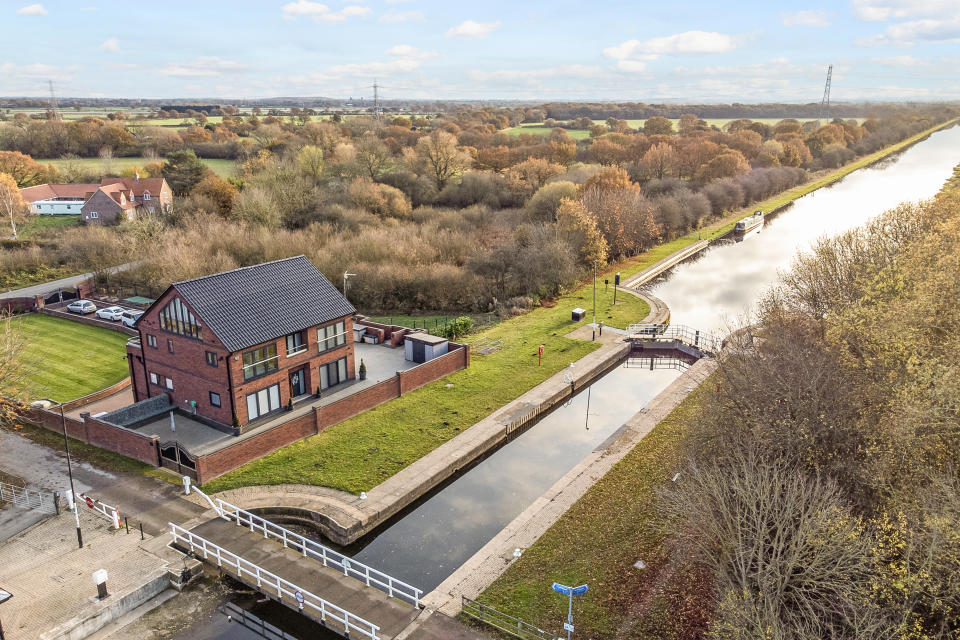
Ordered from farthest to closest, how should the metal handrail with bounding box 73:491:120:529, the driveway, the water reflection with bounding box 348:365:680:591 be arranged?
1. the driveway
2. the water reflection with bounding box 348:365:680:591
3. the metal handrail with bounding box 73:491:120:529

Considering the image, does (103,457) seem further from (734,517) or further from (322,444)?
(734,517)

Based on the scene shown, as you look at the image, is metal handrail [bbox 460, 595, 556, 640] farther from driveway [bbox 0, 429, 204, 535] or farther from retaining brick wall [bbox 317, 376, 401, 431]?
retaining brick wall [bbox 317, 376, 401, 431]

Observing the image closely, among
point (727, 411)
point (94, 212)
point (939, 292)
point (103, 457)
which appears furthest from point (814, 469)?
point (94, 212)

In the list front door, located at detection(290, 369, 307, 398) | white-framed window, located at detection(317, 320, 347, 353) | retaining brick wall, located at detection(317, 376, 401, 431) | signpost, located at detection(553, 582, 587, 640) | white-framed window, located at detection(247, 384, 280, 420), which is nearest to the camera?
signpost, located at detection(553, 582, 587, 640)

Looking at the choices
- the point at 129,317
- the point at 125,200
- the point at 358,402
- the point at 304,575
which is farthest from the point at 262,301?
the point at 125,200

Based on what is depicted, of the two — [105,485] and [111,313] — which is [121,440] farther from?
[111,313]

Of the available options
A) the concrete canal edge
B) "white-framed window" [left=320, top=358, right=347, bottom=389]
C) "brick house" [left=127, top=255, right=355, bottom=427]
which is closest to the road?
"brick house" [left=127, top=255, right=355, bottom=427]
